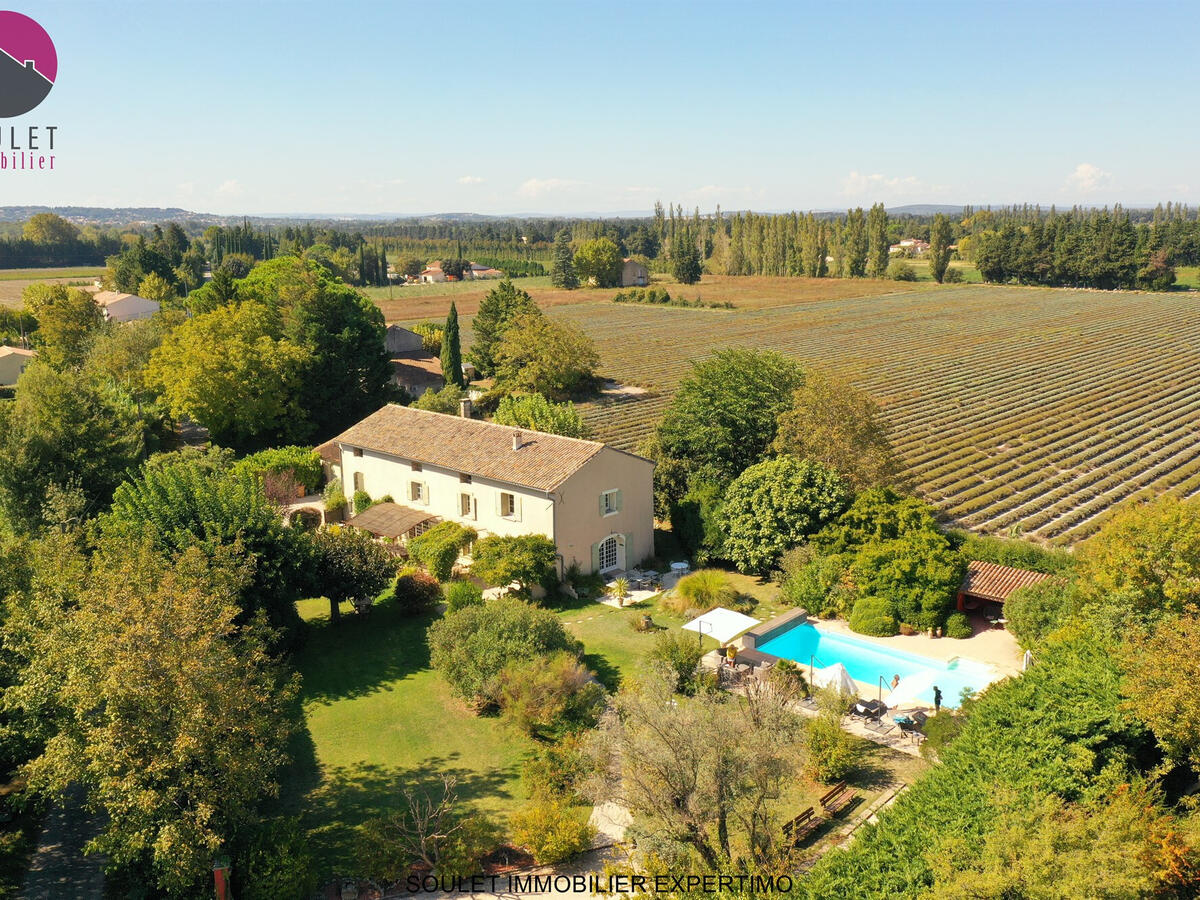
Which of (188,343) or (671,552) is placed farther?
(188,343)

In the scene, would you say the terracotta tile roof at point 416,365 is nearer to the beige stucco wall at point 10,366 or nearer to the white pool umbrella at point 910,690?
the beige stucco wall at point 10,366

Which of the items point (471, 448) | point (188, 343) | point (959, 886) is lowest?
point (959, 886)

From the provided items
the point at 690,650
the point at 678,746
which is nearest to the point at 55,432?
the point at 690,650

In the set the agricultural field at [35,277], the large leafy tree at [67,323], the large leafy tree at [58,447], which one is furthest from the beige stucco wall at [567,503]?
the agricultural field at [35,277]

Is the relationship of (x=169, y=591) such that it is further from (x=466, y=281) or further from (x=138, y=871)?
(x=466, y=281)

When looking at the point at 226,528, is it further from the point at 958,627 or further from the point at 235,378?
the point at 235,378

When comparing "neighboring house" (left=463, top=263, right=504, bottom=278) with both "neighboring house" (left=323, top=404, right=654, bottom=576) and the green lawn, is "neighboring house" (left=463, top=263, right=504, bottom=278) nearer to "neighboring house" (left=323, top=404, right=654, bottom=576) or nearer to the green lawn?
"neighboring house" (left=323, top=404, right=654, bottom=576)
